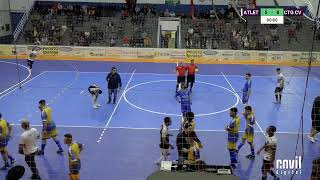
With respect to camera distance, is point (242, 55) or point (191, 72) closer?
point (191, 72)

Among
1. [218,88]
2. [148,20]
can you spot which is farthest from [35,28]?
[218,88]

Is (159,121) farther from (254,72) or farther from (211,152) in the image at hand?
(254,72)

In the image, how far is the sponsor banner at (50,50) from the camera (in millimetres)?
27306

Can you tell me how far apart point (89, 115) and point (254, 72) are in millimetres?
12221

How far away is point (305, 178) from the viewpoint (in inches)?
402

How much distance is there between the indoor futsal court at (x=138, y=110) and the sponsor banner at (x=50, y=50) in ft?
6.29

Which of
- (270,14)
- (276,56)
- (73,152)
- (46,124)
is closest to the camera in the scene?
(73,152)

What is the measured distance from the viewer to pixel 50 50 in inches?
1077

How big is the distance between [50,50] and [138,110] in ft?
45.3

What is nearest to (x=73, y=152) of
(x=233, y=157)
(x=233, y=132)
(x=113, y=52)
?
(x=233, y=132)

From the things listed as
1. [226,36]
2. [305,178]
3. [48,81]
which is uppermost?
[226,36]

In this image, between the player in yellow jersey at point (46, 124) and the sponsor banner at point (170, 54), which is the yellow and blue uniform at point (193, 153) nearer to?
the player in yellow jersey at point (46, 124)

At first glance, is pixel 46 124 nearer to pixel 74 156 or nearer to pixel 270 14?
pixel 74 156

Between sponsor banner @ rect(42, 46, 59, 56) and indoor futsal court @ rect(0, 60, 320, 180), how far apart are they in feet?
6.29
